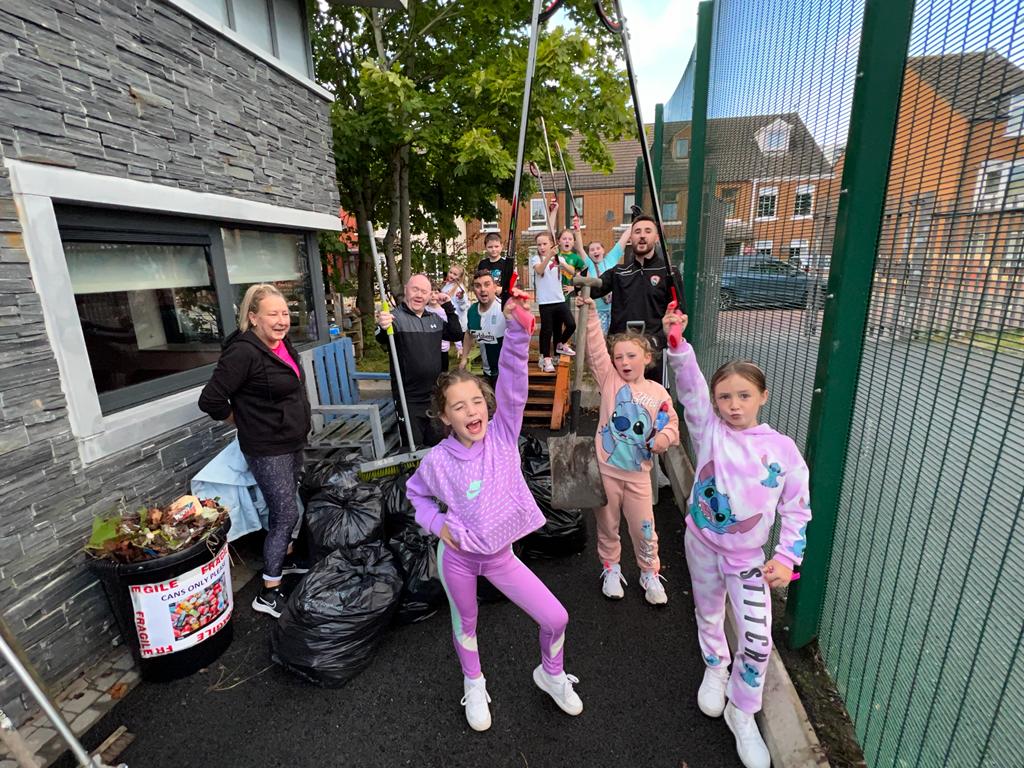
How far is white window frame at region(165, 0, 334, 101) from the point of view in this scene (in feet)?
11.8

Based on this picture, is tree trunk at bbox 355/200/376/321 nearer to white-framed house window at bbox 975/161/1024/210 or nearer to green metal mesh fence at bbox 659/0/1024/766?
green metal mesh fence at bbox 659/0/1024/766

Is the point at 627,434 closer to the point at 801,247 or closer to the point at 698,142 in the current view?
the point at 801,247

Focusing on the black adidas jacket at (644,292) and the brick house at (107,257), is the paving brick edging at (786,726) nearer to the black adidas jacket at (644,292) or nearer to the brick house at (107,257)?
the black adidas jacket at (644,292)

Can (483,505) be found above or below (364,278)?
below

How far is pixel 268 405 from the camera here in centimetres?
304

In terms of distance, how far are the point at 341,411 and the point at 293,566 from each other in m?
1.41

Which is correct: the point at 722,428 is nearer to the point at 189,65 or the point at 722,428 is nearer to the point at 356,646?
the point at 356,646

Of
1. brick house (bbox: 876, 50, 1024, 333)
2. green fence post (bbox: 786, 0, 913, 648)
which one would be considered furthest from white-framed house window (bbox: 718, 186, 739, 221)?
brick house (bbox: 876, 50, 1024, 333)

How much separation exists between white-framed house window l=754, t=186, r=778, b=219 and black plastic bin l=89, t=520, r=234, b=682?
3.57m

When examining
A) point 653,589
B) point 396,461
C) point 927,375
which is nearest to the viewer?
point 927,375

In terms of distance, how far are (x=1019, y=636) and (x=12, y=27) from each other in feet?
14.9

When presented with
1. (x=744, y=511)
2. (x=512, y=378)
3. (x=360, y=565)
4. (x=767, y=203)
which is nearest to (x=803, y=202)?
(x=767, y=203)

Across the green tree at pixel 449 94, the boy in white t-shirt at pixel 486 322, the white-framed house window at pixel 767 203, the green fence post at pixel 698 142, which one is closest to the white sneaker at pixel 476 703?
the white-framed house window at pixel 767 203

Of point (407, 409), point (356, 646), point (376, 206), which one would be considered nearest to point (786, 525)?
point (356, 646)
